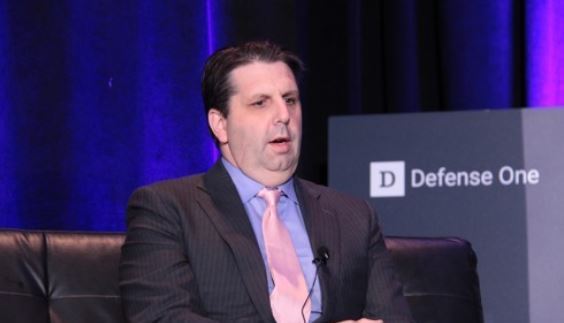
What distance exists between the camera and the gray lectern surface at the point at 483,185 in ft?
10.6

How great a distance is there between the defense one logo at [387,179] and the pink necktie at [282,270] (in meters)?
0.75

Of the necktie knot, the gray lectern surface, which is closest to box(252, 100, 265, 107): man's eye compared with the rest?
the necktie knot

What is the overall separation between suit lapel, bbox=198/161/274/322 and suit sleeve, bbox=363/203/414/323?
326 millimetres

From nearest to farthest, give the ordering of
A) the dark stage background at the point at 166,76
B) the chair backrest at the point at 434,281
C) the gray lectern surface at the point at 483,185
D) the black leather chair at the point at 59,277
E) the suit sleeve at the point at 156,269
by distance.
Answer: the suit sleeve at the point at 156,269 → the black leather chair at the point at 59,277 → the chair backrest at the point at 434,281 → the gray lectern surface at the point at 483,185 → the dark stage background at the point at 166,76

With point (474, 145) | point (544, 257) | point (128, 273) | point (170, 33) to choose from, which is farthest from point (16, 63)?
point (544, 257)

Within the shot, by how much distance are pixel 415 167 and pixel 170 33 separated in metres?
0.98

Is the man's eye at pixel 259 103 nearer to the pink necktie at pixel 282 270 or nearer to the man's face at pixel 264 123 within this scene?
the man's face at pixel 264 123

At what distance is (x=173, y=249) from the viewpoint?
8.36 ft

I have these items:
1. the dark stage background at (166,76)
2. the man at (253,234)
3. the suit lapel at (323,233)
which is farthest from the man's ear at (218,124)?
the dark stage background at (166,76)

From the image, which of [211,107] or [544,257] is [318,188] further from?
[544,257]

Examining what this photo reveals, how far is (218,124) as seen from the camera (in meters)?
2.80

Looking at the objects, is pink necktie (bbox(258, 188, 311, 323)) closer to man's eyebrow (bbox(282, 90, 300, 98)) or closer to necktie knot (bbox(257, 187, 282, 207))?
necktie knot (bbox(257, 187, 282, 207))

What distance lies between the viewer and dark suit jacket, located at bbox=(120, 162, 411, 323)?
2500 millimetres

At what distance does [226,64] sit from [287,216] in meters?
0.43
